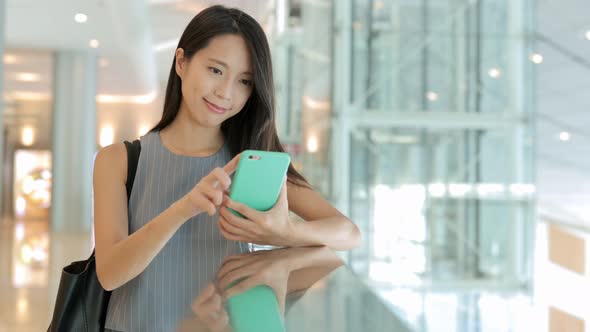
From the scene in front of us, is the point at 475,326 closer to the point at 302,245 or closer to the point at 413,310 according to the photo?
the point at 413,310

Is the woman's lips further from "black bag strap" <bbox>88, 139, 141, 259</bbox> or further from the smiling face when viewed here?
"black bag strap" <bbox>88, 139, 141, 259</bbox>

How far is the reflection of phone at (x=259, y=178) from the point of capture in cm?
120

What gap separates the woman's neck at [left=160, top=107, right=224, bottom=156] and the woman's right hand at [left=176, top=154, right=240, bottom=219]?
33 centimetres

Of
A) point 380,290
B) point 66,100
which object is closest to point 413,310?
point 380,290

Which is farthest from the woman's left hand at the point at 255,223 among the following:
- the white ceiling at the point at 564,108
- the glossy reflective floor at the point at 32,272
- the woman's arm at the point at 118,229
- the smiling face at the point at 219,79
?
the white ceiling at the point at 564,108

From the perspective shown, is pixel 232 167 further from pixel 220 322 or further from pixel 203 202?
pixel 220 322

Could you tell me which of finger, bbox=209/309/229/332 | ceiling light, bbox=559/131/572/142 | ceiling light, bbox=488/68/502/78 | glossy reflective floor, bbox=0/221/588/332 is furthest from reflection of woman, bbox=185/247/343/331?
ceiling light, bbox=559/131/572/142

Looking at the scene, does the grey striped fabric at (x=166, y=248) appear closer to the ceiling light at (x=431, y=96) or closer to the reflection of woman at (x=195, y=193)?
the reflection of woman at (x=195, y=193)

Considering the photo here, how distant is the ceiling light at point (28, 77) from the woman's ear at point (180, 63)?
56.8 ft

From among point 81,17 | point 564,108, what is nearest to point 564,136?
point 564,108

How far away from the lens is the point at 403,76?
35.3 ft

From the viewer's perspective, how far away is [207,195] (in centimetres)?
112

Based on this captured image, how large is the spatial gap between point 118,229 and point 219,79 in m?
0.37

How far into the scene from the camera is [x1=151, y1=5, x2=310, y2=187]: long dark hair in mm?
1379
